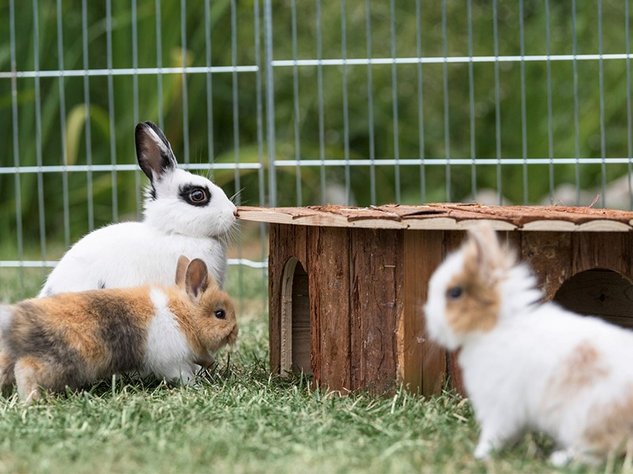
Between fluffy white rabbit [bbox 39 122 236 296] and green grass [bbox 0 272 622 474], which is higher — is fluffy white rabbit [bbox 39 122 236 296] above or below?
above

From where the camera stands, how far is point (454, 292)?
2.74 m

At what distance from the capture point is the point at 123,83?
6898 millimetres

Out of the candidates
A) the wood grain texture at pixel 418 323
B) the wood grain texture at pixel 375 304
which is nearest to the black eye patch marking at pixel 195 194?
the wood grain texture at pixel 375 304

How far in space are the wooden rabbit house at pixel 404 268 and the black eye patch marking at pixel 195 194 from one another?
0.33 meters

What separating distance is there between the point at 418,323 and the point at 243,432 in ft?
2.23

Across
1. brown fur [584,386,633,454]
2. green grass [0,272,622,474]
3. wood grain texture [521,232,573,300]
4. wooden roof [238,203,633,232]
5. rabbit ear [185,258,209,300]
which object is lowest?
green grass [0,272,622,474]

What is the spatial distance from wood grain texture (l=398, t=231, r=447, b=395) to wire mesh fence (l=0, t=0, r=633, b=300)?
3.31m

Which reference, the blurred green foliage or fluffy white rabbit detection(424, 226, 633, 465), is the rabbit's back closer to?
fluffy white rabbit detection(424, 226, 633, 465)

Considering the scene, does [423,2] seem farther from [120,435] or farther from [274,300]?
[120,435]

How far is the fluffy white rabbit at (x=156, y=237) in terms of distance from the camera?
3955 millimetres

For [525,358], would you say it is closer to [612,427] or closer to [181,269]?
[612,427]

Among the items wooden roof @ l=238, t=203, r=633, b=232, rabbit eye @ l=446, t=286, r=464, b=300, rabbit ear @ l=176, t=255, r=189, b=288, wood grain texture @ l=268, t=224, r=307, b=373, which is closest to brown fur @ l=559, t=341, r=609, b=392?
rabbit eye @ l=446, t=286, r=464, b=300

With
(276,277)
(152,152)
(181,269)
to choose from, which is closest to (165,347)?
(181,269)

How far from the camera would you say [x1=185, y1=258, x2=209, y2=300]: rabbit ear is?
146 inches
